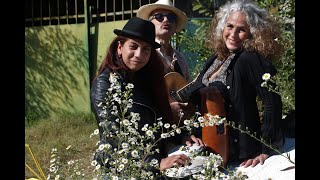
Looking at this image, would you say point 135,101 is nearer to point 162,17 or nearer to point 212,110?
point 212,110

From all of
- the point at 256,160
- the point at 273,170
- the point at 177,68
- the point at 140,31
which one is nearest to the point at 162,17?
the point at 177,68

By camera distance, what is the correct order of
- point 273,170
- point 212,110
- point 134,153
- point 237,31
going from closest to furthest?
point 134,153 < point 273,170 < point 212,110 < point 237,31

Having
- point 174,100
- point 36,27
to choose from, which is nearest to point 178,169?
point 174,100

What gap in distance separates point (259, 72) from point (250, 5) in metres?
0.42

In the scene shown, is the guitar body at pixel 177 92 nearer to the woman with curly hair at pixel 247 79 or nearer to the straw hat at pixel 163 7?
the woman with curly hair at pixel 247 79

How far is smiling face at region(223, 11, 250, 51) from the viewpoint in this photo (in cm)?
282

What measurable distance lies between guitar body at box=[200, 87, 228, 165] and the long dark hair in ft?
0.66

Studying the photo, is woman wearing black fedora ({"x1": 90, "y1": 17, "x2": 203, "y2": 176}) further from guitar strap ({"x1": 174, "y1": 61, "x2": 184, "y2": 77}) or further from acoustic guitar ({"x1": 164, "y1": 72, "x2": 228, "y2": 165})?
guitar strap ({"x1": 174, "y1": 61, "x2": 184, "y2": 77})

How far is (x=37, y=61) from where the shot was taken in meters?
7.37

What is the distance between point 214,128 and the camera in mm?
2752

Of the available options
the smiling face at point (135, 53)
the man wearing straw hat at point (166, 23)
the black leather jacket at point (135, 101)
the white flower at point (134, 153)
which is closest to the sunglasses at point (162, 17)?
the man wearing straw hat at point (166, 23)

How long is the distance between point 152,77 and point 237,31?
0.53 m

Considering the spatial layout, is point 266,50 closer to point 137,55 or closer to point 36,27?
point 137,55

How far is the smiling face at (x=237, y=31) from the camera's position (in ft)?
9.24
